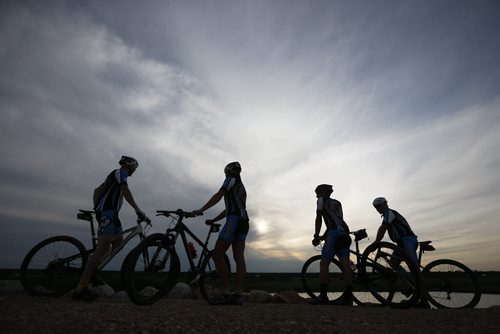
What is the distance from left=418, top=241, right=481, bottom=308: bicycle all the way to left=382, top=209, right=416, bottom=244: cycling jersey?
18.6 inches

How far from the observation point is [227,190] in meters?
6.02

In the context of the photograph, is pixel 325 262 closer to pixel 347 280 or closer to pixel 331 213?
pixel 347 280

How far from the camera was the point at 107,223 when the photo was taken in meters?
5.64

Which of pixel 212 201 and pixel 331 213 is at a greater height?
pixel 331 213

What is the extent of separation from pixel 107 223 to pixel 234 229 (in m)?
2.38

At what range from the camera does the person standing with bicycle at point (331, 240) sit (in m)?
7.00

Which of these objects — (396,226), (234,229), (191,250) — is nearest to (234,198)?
(234,229)

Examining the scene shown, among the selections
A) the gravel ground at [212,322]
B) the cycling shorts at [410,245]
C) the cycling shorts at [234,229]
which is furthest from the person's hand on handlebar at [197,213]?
the cycling shorts at [410,245]

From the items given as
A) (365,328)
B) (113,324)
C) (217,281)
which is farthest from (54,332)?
(217,281)

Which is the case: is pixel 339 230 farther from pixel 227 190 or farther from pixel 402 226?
pixel 227 190

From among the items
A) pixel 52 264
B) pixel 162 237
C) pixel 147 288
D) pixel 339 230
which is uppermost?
pixel 339 230

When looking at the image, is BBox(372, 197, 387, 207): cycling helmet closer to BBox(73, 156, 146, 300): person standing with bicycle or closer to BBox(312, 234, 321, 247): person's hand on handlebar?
BBox(312, 234, 321, 247): person's hand on handlebar

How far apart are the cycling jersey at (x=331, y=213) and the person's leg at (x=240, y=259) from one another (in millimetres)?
2493

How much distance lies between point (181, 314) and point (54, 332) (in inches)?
61.1
